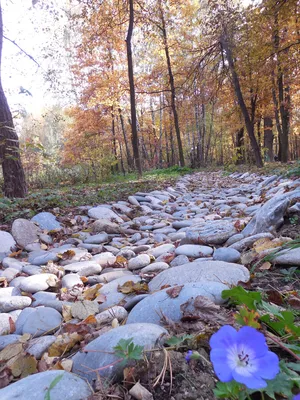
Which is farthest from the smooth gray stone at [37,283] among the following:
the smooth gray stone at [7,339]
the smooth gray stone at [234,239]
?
the smooth gray stone at [234,239]

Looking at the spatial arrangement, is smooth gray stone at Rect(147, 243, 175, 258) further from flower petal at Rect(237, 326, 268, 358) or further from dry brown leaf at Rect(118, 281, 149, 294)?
flower petal at Rect(237, 326, 268, 358)

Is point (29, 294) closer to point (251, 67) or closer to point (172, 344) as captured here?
point (172, 344)

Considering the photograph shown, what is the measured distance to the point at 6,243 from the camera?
10.7 feet

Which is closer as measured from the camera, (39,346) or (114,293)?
(39,346)

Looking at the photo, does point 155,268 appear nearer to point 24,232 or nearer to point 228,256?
point 228,256

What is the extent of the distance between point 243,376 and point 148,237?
2983 mm

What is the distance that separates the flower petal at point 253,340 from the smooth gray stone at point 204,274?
3.33 ft

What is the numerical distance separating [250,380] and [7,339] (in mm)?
1388

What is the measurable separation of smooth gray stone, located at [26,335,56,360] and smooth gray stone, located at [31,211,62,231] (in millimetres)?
2676

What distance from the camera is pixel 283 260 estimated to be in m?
1.68

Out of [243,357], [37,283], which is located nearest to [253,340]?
[243,357]

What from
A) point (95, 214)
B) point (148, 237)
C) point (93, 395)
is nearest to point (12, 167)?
point (95, 214)

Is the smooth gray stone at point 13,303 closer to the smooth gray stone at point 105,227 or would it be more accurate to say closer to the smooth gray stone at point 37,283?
the smooth gray stone at point 37,283

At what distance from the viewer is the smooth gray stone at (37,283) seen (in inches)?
84.2
